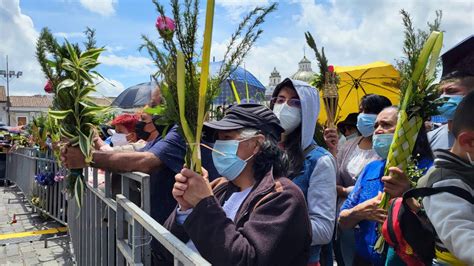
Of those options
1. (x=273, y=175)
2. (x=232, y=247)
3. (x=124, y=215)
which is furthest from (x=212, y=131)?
(x=124, y=215)

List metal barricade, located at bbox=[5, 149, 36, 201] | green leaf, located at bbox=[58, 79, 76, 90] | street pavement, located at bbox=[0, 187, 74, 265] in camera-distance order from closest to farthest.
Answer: green leaf, located at bbox=[58, 79, 76, 90] < street pavement, located at bbox=[0, 187, 74, 265] < metal barricade, located at bbox=[5, 149, 36, 201]

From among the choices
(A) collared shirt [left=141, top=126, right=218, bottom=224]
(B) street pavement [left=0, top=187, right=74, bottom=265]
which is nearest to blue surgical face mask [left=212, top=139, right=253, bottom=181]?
(A) collared shirt [left=141, top=126, right=218, bottom=224]

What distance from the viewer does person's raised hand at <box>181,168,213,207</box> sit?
160 cm

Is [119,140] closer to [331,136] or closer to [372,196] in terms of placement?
[331,136]

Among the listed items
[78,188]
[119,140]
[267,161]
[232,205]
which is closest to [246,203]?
[232,205]

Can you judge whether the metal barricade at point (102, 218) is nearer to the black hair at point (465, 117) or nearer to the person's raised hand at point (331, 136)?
the black hair at point (465, 117)

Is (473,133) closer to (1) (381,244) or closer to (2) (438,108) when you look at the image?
(2) (438,108)

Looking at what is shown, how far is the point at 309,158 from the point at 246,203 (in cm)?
82

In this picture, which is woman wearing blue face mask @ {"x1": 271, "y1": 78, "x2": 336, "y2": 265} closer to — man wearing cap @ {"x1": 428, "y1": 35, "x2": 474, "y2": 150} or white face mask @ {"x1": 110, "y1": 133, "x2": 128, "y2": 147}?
man wearing cap @ {"x1": 428, "y1": 35, "x2": 474, "y2": 150}

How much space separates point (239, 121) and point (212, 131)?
6.8 inches

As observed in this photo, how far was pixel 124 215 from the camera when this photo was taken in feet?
7.60

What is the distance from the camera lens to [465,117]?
1511mm

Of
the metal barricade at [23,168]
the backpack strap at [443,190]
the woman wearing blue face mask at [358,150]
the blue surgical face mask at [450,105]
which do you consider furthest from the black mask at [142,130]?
the metal barricade at [23,168]

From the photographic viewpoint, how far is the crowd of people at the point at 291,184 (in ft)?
4.95
